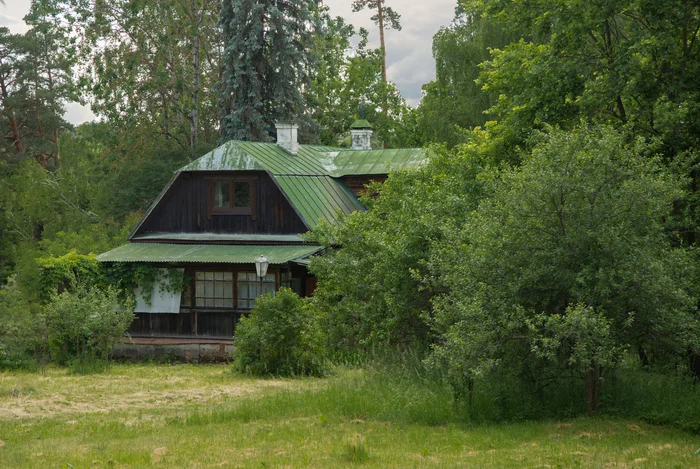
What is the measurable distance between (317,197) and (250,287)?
4.05m

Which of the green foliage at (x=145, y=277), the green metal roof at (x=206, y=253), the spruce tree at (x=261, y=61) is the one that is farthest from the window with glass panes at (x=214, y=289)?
the spruce tree at (x=261, y=61)

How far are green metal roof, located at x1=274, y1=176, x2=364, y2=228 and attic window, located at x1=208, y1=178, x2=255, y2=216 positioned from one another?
1.23 meters

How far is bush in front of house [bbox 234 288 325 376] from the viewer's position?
64.8 feet

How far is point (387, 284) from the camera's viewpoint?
654 inches

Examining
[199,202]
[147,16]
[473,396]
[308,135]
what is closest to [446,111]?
[308,135]

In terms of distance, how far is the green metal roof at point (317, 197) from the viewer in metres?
27.2

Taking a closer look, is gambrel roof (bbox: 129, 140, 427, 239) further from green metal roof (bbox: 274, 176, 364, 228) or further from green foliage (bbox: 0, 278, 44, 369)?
green foliage (bbox: 0, 278, 44, 369)

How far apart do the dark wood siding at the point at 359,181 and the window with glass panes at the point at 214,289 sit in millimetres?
6624

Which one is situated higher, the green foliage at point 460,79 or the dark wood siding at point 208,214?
the green foliage at point 460,79

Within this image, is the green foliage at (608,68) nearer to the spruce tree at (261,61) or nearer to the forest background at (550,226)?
the forest background at (550,226)

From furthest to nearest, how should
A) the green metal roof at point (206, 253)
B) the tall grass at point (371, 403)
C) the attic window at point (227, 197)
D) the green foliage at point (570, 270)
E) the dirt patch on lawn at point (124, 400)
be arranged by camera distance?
the attic window at point (227, 197)
the green metal roof at point (206, 253)
the dirt patch on lawn at point (124, 400)
the tall grass at point (371, 403)
the green foliage at point (570, 270)

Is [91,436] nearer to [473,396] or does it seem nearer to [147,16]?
[473,396]

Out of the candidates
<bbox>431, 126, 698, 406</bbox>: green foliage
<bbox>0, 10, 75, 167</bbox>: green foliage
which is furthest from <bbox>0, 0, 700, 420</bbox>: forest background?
<bbox>0, 10, 75, 167</bbox>: green foliage

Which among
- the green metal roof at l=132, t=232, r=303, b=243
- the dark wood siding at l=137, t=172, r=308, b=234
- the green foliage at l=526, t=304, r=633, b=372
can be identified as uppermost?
the dark wood siding at l=137, t=172, r=308, b=234
